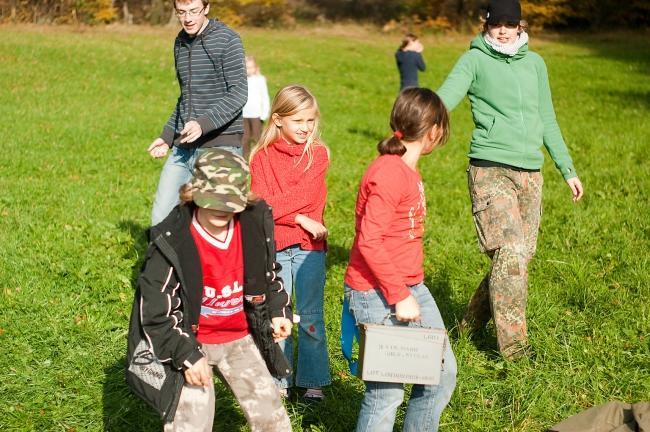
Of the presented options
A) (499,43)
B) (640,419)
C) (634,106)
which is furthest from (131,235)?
(634,106)

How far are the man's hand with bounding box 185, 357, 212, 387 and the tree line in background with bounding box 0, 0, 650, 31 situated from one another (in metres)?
35.7

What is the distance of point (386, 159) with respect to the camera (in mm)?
3697

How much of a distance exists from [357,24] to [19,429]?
41069 millimetres

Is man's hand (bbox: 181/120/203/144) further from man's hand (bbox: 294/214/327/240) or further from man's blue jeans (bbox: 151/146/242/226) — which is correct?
man's hand (bbox: 294/214/327/240)

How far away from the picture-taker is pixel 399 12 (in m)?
47.6

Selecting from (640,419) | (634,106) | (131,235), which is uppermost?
(640,419)

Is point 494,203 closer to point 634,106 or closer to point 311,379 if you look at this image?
point 311,379

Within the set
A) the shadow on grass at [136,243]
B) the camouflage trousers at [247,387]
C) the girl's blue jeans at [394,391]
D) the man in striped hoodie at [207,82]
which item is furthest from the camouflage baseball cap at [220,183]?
the shadow on grass at [136,243]

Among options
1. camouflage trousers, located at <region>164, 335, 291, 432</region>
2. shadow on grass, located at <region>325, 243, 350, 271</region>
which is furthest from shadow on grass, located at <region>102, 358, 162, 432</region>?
shadow on grass, located at <region>325, 243, 350, 271</region>

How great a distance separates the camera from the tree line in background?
40.2 m

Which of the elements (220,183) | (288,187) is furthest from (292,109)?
(220,183)

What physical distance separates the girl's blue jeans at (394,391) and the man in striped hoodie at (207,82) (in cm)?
201

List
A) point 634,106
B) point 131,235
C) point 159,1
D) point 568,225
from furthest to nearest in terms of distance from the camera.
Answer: point 159,1 < point 634,106 < point 568,225 < point 131,235

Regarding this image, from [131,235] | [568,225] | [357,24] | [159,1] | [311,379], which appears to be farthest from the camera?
[357,24]
